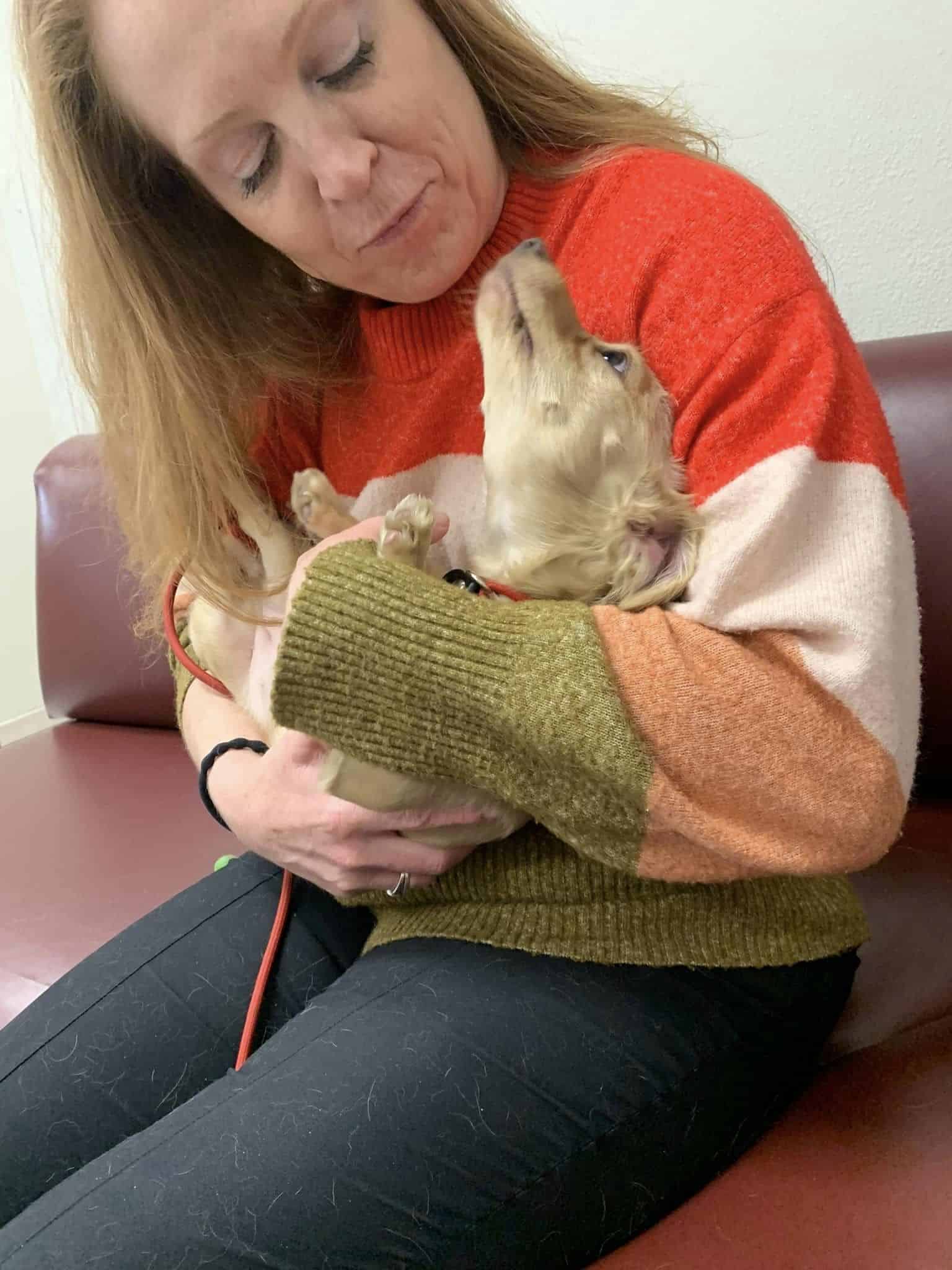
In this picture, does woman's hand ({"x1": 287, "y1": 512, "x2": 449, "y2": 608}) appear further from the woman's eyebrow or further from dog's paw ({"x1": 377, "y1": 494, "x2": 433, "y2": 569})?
the woman's eyebrow

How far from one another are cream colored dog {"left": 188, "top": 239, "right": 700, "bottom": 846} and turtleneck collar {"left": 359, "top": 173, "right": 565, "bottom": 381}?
0.06m

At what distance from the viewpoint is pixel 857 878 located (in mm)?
1128

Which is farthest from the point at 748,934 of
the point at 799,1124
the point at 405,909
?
the point at 405,909

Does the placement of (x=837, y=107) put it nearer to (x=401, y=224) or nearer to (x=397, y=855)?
Answer: (x=401, y=224)

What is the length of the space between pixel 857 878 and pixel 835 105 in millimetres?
1035

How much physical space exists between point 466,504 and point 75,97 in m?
0.54

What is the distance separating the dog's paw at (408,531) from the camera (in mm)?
857

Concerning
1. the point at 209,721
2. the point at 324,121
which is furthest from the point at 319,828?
the point at 324,121

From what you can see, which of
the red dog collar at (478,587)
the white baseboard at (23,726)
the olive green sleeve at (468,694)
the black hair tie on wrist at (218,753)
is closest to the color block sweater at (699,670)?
the olive green sleeve at (468,694)

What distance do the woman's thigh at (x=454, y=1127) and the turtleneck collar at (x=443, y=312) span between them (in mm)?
582

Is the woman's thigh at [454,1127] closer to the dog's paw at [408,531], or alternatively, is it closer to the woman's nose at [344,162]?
the dog's paw at [408,531]

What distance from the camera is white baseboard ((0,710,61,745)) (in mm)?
3031

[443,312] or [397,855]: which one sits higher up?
[443,312]

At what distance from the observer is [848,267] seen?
1.41m
